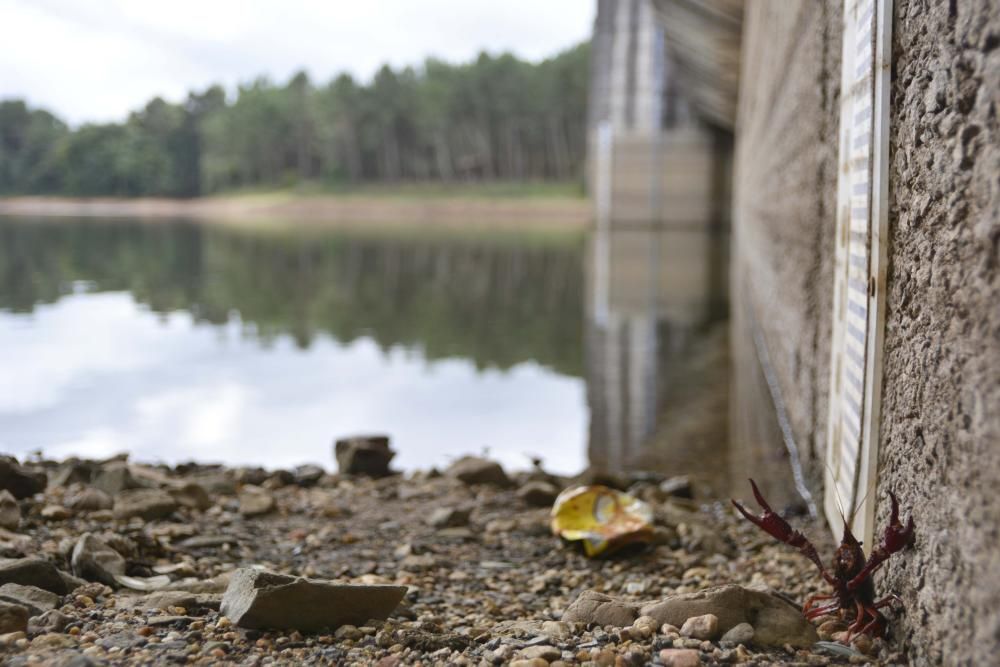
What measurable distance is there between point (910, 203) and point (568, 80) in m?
63.6

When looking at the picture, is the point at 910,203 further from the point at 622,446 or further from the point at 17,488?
the point at 622,446

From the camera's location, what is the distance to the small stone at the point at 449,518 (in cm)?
424

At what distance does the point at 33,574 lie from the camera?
2727 millimetres

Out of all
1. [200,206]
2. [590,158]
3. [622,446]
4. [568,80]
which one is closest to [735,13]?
[622,446]

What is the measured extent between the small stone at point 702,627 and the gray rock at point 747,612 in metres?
0.04

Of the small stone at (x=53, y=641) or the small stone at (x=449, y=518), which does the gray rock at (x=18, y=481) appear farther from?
the small stone at (x=53, y=641)

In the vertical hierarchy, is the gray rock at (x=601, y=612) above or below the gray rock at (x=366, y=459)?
above

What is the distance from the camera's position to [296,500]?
4.65 metres

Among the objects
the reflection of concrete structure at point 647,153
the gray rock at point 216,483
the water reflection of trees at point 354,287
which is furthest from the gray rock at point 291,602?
the reflection of concrete structure at point 647,153

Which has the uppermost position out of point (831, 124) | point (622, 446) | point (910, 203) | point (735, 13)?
point (735, 13)

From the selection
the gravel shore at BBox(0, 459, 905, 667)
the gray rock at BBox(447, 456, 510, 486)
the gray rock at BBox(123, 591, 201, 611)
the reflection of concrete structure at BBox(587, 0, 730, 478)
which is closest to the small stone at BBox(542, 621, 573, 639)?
the gravel shore at BBox(0, 459, 905, 667)

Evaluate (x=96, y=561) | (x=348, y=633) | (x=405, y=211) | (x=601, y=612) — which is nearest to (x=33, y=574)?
(x=96, y=561)

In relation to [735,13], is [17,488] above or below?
below

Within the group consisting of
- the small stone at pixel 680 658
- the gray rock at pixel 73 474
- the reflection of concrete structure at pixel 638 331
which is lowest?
the reflection of concrete structure at pixel 638 331
